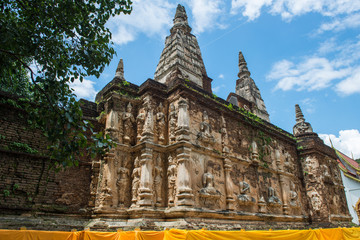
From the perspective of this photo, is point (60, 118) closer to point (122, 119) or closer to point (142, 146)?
point (142, 146)

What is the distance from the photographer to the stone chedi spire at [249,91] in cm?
1970

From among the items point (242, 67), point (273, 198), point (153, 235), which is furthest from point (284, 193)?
point (242, 67)

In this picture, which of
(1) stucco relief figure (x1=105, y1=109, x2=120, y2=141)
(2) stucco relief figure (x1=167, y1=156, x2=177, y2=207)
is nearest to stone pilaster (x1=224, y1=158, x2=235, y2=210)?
(2) stucco relief figure (x1=167, y1=156, x2=177, y2=207)

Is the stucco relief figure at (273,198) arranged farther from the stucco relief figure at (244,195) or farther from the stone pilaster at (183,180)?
the stone pilaster at (183,180)

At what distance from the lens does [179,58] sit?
1355 cm

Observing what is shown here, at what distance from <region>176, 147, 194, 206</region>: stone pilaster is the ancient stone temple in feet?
0.11

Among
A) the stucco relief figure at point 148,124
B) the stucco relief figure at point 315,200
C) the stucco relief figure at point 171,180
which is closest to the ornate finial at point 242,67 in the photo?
the stucco relief figure at point 315,200

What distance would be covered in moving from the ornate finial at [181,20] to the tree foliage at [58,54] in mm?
9644

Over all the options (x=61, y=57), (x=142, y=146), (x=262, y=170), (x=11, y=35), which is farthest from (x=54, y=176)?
(x=262, y=170)

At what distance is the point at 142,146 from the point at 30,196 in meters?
3.90

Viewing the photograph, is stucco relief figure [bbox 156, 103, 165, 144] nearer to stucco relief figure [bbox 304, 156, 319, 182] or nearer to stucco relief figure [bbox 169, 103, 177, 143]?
stucco relief figure [bbox 169, 103, 177, 143]

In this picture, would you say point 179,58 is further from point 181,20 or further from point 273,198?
point 273,198

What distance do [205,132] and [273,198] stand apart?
5035mm

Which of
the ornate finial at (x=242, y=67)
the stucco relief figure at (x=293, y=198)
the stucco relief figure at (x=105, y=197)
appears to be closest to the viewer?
the stucco relief figure at (x=105, y=197)
